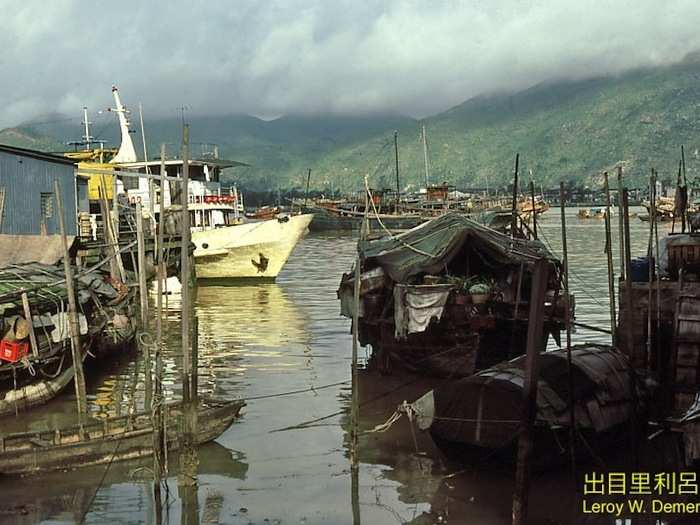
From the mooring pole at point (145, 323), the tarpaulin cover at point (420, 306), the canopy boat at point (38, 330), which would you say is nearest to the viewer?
the mooring pole at point (145, 323)

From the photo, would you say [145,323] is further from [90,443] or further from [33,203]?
[33,203]

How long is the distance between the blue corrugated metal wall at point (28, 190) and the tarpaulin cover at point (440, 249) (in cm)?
1227

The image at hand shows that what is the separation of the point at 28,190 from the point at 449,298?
16.3 m

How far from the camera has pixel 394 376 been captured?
22.6 metres

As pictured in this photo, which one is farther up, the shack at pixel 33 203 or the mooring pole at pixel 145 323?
the shack at pixel 33 203

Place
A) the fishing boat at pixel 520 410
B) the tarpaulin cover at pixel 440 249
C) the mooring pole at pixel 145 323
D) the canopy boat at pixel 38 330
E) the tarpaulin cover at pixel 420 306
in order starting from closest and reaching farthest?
the fishing boat at pixel 520 410 < the mooring pole at pixel 145 323 < the canopy boat at pixel 38 330 < the tarpaulin cover at pixel 420 306 < the tarpaulin cover at pixel 440 249

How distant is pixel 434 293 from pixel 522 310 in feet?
7.97

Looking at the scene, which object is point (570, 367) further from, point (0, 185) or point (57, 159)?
point (57, 159)

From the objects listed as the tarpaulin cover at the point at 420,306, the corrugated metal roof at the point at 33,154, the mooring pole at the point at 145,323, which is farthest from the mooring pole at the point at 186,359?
the corrugated metal roof at the point at 33,154

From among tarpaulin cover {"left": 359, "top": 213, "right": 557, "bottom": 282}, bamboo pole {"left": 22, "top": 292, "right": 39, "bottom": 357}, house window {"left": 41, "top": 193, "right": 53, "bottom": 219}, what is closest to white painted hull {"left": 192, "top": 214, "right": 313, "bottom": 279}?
house window {"left": 41, "top": 193, "right": 53, "bottom": 219}

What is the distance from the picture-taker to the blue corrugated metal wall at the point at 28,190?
28337mm

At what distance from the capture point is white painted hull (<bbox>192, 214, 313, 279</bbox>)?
44.8 meters

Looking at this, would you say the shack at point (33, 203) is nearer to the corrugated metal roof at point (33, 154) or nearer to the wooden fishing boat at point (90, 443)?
the corrugated metal roof at point (33, 154)

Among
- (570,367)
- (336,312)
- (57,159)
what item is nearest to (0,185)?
(57,159)
